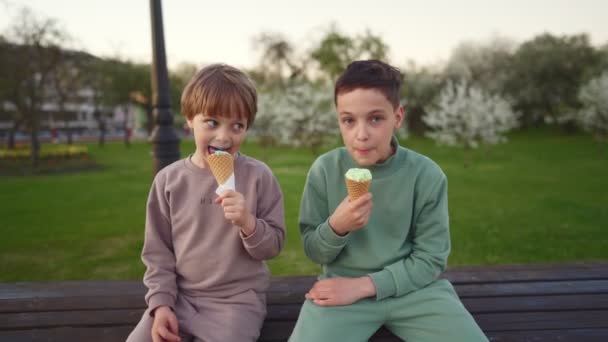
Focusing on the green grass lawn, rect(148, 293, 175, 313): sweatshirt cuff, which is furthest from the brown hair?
the green grass lawn

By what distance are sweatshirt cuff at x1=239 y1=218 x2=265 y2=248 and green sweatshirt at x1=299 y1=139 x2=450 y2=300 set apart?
277 mm

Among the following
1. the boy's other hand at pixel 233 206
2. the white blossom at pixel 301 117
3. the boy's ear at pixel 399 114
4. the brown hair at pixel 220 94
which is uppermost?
the brown hair at pixel 220 94

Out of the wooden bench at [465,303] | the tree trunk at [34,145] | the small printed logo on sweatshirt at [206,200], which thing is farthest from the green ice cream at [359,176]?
the tree trunk at [34,145]

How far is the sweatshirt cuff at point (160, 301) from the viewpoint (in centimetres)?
213

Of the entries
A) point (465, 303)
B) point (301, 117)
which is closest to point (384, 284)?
point (465, 303)

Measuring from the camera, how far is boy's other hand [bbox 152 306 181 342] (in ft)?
6.67

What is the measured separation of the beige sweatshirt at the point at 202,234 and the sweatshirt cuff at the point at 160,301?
0.07 ft

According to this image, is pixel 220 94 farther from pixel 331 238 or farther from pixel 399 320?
pixel 399 320

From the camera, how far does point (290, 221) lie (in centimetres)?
863

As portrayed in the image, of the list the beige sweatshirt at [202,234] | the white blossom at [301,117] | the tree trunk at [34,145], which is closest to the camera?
the beige sweatshirt at [202,234]

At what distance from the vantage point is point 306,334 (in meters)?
2.06

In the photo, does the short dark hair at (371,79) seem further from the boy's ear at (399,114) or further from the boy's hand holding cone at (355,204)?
the boy's hand holding cone at (355,204)

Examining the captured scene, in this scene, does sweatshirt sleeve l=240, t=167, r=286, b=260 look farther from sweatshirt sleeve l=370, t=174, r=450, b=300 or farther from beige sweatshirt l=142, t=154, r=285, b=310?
sweatshirt sleeve l=370, t=174, r=450, b=300

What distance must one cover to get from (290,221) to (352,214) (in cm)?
672
